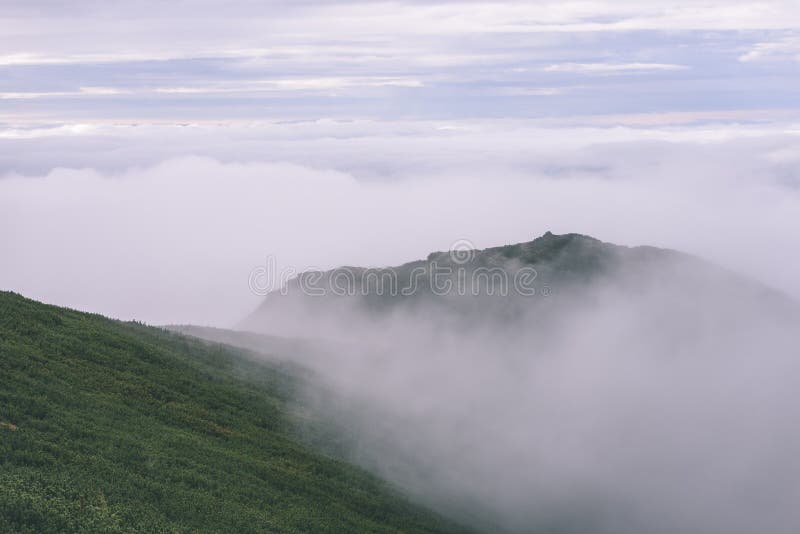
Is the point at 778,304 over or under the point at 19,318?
over

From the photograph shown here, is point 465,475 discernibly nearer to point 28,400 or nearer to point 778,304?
point 28,400

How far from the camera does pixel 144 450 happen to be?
108ft

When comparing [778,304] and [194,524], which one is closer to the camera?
[194,524]

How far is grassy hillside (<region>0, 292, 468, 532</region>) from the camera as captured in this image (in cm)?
2642

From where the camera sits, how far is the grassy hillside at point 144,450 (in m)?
26.4

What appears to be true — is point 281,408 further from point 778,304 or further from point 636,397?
point 778,304

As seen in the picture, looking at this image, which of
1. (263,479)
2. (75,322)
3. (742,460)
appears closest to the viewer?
(263,479)

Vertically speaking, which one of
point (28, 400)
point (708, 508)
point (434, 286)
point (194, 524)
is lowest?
point (708, 508)

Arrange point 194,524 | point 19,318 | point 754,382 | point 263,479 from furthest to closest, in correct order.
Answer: point 754,382, point 19,318, point 263,479, point 194,524

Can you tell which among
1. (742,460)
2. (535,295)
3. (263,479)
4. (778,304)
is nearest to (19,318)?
(263,479)

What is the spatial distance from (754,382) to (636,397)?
33.2 m

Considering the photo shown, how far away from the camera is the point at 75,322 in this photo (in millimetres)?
50719

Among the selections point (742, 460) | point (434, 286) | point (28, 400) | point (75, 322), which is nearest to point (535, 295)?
point (434, 286)

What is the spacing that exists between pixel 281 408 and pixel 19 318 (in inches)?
672
